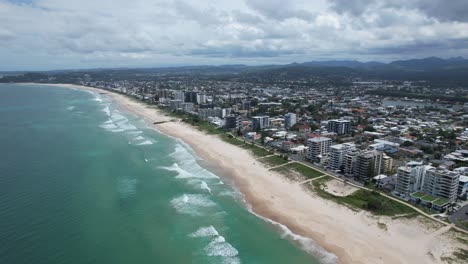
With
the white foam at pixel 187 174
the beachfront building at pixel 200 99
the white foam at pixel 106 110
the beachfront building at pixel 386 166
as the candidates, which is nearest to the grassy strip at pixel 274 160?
the white foam at pixel 187 174

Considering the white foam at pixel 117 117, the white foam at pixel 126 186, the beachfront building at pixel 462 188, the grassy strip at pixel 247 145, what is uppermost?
the beachfront building at pixel 462 188

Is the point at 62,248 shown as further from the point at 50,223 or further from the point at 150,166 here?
the point at 150,166

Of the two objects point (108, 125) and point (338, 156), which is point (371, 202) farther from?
point (108, 125)

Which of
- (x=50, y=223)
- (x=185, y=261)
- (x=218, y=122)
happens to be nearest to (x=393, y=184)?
(x=185, y=261)

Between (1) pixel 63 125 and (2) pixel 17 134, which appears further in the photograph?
(1) pixel 63 125

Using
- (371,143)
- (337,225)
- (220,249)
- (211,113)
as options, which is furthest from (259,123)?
(220,249)

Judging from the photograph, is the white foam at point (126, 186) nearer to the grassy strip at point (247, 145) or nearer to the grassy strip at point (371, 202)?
the grassy strip at point (247, 145)

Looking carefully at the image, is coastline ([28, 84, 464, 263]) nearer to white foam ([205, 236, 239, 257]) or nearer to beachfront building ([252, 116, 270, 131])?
white foam ([205, 236, 239, 257])
